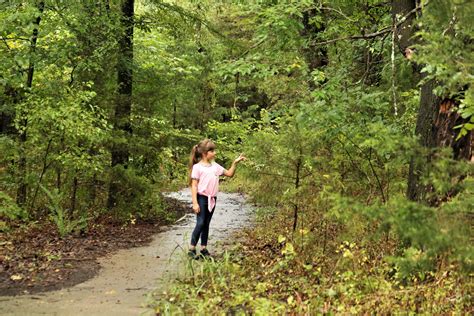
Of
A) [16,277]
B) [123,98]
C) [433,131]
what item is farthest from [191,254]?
[123,98]

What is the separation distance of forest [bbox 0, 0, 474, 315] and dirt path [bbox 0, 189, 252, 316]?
456mm

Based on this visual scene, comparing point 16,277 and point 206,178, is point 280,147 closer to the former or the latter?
point 206,178

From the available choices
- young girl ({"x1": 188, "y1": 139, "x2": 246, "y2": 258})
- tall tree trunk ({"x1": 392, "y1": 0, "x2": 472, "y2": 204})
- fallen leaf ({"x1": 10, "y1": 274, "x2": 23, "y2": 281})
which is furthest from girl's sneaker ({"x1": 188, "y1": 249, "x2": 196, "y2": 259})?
tall tree trunk ({"x1": 392, "y1": 0, "x2": 472, "y2": 204})

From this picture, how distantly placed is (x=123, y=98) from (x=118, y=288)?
638 cm

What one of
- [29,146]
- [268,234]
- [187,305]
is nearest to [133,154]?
[29,146]

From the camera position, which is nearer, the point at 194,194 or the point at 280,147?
the point at 194,194

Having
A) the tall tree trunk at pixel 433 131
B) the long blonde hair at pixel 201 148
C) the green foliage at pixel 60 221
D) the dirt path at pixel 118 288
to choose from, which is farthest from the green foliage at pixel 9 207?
the tall tree trunk at pixel 433 131

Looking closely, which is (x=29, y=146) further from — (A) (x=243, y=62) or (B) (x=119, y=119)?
(A) (x=243, y=62)

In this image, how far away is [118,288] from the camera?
22.2 feet

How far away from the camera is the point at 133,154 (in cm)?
1262

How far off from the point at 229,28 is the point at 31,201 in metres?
19.1

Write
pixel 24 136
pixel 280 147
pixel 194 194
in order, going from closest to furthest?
pixel 194 194 → pixel 280 147 → pixel 24 136

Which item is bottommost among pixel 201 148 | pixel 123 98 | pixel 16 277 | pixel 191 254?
pixel 16 277

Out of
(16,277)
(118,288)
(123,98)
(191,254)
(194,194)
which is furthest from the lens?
(123,98)
